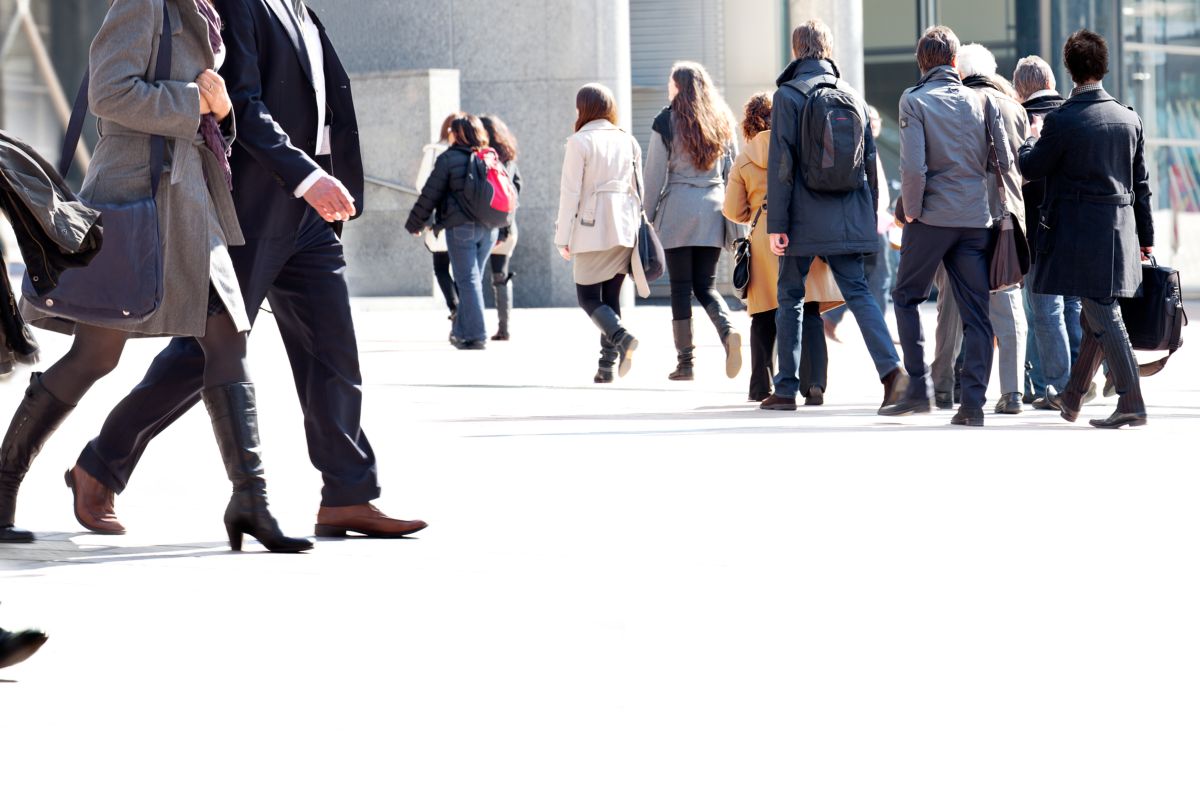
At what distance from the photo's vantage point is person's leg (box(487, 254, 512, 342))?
16.4 m

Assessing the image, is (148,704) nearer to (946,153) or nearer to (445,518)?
(445,518)

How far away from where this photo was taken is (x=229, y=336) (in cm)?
609

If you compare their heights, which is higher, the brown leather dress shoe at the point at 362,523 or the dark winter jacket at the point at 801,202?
the dark winter jacket at the point at 801,202

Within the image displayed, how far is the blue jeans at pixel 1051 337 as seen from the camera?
10414mm

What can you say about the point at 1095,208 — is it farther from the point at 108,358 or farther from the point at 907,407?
the point at 108,358

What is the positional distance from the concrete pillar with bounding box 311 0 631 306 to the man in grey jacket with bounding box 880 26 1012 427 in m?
11.5

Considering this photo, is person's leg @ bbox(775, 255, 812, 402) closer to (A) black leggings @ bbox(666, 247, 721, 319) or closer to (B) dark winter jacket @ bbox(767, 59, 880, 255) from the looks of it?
(B) dark winter jacket @ bbox(767, 59, 880, 255)

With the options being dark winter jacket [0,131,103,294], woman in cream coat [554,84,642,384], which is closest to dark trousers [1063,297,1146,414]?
woman in cream coat [554,84,642,384]

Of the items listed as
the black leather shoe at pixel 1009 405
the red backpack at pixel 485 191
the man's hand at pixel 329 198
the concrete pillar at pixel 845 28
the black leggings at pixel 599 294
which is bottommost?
the black leather shoe at pixel 1009 405

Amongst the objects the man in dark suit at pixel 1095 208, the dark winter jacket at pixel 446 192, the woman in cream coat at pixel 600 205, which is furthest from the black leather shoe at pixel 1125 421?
the dark winter jacket at pixel 446 192

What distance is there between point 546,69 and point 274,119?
1596cm

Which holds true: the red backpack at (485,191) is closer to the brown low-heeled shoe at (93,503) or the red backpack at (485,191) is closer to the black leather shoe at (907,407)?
the black leather shoe at (907,407)

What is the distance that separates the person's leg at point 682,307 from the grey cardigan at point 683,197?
0.12 meters

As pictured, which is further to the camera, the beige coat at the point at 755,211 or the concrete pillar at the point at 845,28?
the concrete pillar at the point at 845,28
